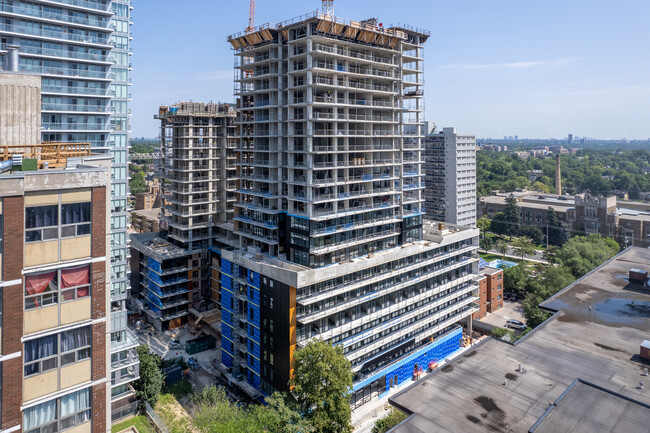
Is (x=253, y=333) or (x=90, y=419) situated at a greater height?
(x=90, y=419)

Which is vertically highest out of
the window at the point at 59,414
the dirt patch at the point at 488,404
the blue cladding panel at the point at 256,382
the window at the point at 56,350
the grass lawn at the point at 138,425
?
the window at the point at 56,350

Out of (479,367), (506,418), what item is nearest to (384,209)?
(479,367)

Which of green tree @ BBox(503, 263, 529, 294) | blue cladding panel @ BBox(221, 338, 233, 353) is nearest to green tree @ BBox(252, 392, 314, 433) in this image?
blue cladding panel @ BBox(221, 338, 233, 353)

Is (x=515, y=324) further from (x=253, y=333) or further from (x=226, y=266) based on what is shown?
(x=226, y=266)

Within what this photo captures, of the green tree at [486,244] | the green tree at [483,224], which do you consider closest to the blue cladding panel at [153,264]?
the green tree at [486,244]

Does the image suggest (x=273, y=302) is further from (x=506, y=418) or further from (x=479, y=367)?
(x=506, y=418)

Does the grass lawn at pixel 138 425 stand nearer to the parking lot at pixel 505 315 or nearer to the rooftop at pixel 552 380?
the rooftop at pixel 552 380
